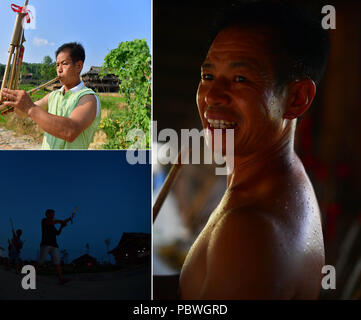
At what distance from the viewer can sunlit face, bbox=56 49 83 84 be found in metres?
3.75

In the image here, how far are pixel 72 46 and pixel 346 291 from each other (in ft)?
8.69

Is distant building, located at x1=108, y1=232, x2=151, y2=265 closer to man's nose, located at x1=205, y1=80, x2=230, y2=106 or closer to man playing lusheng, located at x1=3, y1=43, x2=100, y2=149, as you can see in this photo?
man playing lusheng, located at x1=3, y1=43, x2=100, y2=149

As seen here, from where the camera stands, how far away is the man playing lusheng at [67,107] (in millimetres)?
3699

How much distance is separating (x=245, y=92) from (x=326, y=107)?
0.62 metres

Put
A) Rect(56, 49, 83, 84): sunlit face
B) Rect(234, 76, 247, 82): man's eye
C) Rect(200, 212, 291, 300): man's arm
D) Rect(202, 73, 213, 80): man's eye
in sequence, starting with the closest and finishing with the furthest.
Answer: Rect(200, 212, 291, 300): man's arm < Rect(234, 76, 247, 82): man's eye < Rect(202, 73, 213, 80): man's eye < Rect(56, 49, 83, 84): sunlit face

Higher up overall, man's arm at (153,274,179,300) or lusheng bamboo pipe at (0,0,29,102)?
lusheng bamboo pipe at (0,0,29,102)

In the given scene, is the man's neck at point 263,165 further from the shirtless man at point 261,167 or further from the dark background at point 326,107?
the dark background at point 326,107

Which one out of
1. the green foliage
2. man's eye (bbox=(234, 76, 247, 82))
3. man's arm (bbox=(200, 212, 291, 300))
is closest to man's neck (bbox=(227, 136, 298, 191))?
man's arm (bbox=(200, 212, 291, 300))

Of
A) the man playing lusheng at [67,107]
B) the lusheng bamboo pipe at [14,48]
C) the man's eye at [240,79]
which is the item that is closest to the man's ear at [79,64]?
the man playing lusheng at [67,107]

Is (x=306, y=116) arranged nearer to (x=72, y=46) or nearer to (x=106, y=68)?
(x=106, y=68)

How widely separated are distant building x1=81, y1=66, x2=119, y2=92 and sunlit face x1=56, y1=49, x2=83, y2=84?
7 cm

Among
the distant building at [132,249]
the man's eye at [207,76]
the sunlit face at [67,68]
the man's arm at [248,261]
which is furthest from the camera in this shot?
the distant building at [132,249]

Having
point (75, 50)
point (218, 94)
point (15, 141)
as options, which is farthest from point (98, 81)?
point (218, 94)

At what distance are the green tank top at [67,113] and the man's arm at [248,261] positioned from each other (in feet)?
3.95
